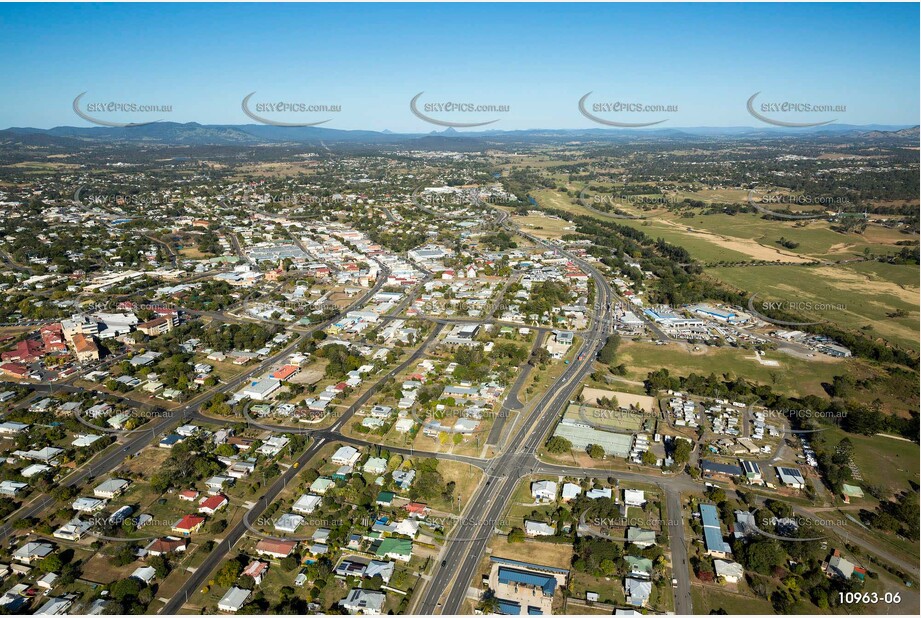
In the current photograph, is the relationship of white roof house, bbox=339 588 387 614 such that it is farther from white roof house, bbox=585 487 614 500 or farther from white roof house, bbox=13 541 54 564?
white roof house, bbox=13 541 54 564

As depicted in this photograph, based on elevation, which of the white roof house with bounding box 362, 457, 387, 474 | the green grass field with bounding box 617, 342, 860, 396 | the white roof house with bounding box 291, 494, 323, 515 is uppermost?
the green grass field with bounding box 617, 342, 860, 396

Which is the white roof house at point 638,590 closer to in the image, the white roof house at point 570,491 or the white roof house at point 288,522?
the white roof house at point 570,491

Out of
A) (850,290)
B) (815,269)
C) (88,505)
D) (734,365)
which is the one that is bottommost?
(88,505)

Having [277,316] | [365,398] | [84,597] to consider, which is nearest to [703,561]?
[365,398]

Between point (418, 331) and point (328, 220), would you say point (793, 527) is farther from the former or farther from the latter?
point (328, 220)

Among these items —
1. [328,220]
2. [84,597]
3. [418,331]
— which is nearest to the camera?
[84,597]

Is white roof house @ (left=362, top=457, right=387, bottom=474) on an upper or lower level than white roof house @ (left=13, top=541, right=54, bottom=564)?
upper

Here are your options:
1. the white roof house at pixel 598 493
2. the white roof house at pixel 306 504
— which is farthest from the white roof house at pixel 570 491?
the white roof house at pixel 306 504

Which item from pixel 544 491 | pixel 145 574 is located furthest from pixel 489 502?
pixel 145 574

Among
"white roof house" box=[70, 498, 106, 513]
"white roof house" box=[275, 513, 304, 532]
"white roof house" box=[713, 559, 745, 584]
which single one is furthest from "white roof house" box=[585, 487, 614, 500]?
"white roof house" box=[70, 498, 106, 513]

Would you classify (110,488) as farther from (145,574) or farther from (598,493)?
(598,493)

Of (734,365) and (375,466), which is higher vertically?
(734,365)
